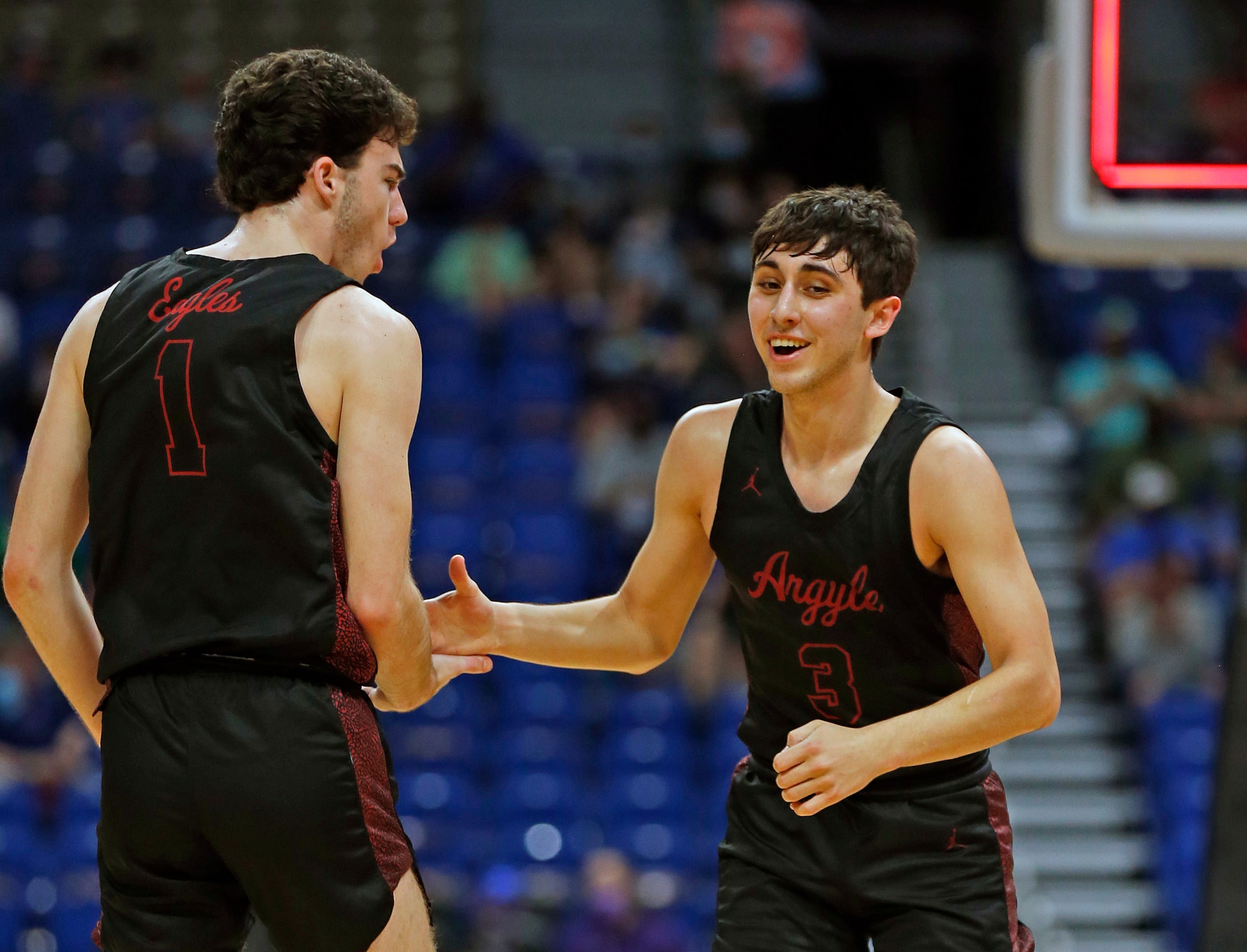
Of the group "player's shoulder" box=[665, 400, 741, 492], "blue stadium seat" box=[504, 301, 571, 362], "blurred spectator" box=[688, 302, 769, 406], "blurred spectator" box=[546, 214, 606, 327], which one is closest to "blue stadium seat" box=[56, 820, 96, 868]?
"blue stadium seat" box=[504, 301, 571, 362]

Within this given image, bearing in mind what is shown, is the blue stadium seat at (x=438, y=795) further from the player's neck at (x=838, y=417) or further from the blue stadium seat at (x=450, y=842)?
the player's neck at (x=838, y=417)

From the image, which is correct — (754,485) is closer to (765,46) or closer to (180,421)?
(180,421)

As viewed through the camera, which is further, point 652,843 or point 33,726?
point 33,726

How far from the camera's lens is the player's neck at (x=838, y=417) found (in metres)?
3.30

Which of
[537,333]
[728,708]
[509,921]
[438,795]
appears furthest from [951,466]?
[537,333]

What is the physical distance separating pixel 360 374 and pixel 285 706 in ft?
1.91

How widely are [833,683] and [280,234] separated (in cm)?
141

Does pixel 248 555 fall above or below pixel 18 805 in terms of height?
above

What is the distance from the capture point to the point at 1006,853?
317cm

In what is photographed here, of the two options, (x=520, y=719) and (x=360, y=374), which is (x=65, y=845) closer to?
(x=520, y=719)

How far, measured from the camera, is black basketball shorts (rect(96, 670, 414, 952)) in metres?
2.61

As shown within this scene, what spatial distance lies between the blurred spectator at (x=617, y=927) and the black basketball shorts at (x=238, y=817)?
447 centimetres

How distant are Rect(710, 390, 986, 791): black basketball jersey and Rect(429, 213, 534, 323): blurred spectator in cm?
696

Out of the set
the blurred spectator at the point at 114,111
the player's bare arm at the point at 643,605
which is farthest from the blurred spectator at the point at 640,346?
the player's bare arm at the point at 643,605
